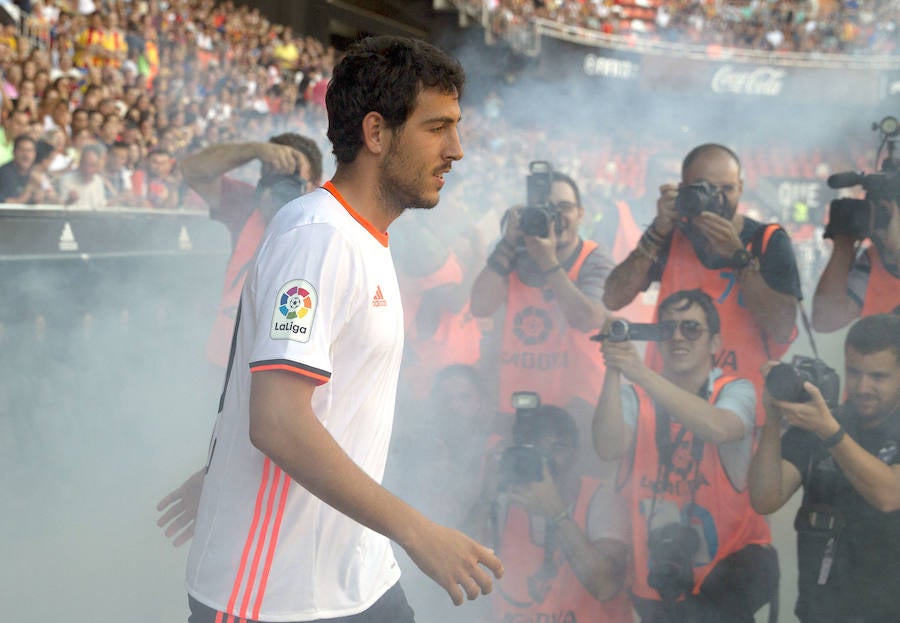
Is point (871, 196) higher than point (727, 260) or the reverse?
higher

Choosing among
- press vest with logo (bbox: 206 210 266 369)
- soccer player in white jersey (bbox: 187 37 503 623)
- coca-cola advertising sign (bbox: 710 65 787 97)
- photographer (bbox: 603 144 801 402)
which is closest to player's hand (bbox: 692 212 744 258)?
photographer (bbox: 603 144 801 402)

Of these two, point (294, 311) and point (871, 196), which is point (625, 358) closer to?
point (871, 196)

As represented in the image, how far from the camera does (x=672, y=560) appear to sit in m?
2.38

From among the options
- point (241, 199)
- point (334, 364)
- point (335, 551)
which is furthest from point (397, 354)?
point (241, 199)

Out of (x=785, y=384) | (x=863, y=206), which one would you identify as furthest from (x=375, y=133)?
(x=863, y=206)

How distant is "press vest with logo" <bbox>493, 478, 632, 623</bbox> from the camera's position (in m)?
2.51

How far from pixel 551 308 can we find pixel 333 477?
6.68ft

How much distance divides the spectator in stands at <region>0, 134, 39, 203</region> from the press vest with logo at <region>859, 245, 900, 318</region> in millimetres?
3555

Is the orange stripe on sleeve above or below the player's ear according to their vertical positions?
below

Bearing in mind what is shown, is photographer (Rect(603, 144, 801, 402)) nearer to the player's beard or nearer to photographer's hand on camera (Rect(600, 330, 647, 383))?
photographer's hand on camera (Rect(600, 330, 647, 383))

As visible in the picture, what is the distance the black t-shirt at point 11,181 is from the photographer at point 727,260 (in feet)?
9.93

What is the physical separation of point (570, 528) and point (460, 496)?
46cm

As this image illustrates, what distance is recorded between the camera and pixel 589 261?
3.01 m

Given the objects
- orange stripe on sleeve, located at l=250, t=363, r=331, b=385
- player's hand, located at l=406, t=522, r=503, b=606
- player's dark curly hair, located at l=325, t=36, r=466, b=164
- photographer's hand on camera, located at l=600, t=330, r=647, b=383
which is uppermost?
player's dark curly hair, located at l=325, t=36, r=466, b=164
